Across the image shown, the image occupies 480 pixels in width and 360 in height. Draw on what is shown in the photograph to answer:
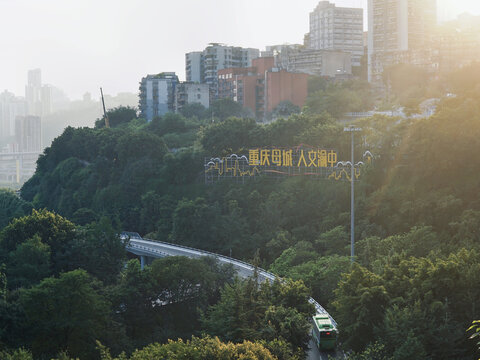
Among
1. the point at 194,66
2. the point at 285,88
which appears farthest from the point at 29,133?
the point at 285,88

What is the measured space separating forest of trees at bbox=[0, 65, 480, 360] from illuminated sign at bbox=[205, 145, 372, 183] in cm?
85

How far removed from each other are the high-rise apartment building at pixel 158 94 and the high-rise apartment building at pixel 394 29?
26.3 meters

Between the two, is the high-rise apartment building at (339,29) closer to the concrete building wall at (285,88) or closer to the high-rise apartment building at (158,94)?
the concrete building wall at (285,88)

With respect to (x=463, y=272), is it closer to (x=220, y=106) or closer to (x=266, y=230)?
(x=266, y=230)

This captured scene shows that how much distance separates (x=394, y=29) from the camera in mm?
79250

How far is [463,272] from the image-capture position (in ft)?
74.0

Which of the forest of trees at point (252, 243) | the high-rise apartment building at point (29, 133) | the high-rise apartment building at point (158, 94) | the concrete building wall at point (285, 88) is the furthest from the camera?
the high-rise apartment building at point (29, 133)

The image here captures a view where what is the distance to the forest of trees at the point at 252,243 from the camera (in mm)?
22109

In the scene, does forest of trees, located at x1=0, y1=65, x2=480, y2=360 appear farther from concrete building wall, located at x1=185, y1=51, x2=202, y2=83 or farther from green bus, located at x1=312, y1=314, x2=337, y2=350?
concrete building wall, located at x1=185, y1=51, x2=202, y2=83

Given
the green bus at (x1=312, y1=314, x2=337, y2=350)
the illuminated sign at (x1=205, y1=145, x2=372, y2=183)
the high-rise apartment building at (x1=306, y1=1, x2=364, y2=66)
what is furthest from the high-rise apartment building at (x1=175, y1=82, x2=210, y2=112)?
the green bus at (x1=312, y1=314, x2=337, y2=350)

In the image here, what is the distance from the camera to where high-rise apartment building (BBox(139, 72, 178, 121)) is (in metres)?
88.0

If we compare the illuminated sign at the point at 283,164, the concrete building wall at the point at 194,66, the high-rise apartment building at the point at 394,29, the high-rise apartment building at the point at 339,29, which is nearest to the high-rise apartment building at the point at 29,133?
the concrete building wall at the point at 194,66

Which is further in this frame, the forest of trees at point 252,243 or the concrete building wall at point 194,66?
the concrete building wall at point 194,66

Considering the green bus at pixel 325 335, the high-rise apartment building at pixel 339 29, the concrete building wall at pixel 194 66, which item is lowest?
the green bus at pixel 325 335
